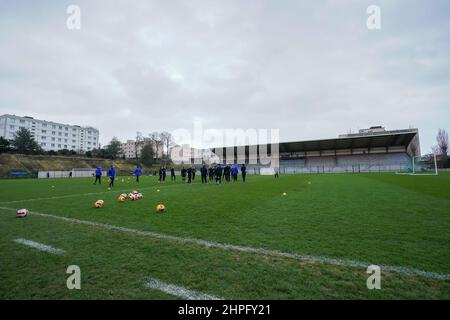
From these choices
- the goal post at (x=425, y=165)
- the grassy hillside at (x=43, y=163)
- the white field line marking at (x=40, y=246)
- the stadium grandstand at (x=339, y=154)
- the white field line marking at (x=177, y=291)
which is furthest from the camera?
the stadium grandstand at (x=339, y=154)

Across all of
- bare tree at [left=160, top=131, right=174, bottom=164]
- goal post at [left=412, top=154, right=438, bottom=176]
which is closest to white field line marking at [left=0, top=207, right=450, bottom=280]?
goal post at [left=412, top=154, right=438, bottom=176]

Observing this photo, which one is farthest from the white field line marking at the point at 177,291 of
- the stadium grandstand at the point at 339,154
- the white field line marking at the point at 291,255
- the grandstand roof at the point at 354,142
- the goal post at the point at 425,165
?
the grandstand roof at the point at 354,142

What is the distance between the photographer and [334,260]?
136 inches

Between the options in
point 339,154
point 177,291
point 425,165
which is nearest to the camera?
point 177,291

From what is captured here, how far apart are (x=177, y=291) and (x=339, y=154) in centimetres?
6761

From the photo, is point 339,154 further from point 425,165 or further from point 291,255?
point 291,255

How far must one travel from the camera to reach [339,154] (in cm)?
6225

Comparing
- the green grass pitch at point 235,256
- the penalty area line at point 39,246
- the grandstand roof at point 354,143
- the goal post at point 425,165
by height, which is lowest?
the penalty area line at point 39,246

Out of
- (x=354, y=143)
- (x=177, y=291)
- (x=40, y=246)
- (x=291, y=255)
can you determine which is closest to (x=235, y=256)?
(x=291, y=255)

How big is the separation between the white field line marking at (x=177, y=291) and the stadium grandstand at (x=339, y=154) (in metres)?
50.2

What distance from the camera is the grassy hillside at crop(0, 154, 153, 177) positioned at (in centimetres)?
4932

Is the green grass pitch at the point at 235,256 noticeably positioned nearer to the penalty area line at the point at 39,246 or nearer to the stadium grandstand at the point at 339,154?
the penalty area line at the point at 39,246

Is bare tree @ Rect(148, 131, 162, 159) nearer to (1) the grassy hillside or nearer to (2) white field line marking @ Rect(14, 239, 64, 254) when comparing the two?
(1) the grassy hillside

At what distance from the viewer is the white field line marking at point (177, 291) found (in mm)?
2574
